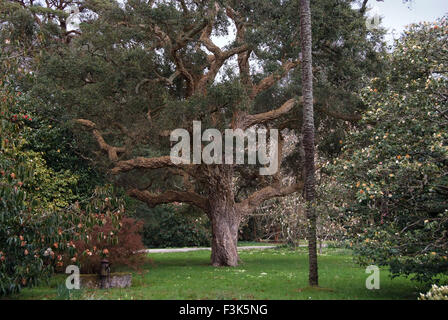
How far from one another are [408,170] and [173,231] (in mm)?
24481

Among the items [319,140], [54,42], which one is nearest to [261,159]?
[319,140]

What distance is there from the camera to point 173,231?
31.6 meters

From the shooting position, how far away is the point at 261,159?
68.8 ft

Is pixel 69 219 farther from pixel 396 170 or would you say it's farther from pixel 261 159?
pixel 261 159

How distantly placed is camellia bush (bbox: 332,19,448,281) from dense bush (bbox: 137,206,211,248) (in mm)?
21578

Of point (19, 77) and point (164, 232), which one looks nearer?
point (19, 77)

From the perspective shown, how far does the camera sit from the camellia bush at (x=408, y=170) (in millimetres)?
8656

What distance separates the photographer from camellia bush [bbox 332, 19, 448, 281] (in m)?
8.66

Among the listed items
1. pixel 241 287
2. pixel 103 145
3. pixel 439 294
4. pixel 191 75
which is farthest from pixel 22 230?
pixel 191 75

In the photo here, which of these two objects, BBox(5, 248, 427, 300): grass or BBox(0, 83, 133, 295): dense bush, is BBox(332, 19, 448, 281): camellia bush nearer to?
BBox(5, 248, 427, 300): grass

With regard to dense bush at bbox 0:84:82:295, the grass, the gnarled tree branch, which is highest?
the gnarled tree branch

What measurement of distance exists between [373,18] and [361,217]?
390 inches

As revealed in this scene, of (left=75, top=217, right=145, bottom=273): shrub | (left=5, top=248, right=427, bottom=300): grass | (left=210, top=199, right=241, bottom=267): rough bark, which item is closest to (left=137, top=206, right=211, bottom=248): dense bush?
(left=210, top=199, right=241, bottom=267): rough bark
